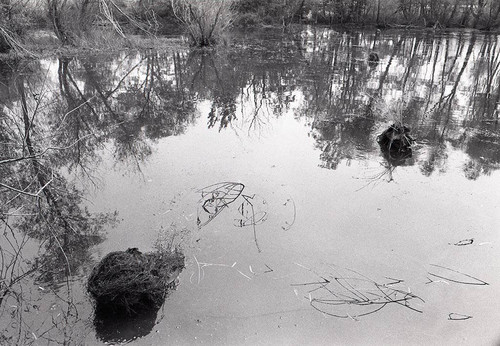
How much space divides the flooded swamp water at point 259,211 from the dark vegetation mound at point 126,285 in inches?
5.1

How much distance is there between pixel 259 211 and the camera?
5.84 metres

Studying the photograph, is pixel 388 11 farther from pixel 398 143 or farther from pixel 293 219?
pixel 293 219

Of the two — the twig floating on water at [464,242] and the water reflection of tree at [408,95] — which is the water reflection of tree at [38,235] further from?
the twig floating on water at [464,242]

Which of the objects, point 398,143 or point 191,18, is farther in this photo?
point 191,18

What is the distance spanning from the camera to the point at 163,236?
17.1 ft

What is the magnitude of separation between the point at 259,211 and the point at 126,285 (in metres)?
2.45

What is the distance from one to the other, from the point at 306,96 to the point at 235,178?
5.47m

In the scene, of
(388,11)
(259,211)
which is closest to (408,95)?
(259,211)

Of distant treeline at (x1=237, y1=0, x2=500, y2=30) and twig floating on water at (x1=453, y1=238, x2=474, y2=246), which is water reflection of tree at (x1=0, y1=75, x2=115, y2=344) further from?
distant treeline at (x1=237, y1=0, x2=500, y2=30)

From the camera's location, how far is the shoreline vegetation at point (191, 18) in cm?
1536

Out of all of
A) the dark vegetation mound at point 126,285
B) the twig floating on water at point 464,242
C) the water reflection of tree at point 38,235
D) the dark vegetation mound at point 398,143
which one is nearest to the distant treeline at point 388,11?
the dark vegetation mound at point 398,143

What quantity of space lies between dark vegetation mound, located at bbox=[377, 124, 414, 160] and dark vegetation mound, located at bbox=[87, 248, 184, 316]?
530cm

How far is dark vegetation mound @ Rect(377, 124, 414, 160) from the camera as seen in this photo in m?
7.65

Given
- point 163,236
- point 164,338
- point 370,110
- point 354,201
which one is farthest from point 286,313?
point 370,110
